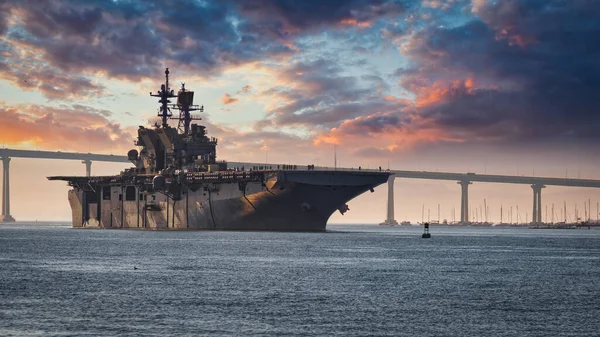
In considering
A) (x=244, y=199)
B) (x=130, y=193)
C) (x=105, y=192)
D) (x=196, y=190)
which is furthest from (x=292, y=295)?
(x=105, y=192)

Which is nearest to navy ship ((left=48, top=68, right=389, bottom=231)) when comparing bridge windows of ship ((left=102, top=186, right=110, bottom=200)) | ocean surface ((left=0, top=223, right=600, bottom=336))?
bridge windows of ship ((left=102, top=186, right=110, bottom=200))

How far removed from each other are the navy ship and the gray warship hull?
9cm

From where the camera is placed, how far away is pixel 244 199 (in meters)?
80.2

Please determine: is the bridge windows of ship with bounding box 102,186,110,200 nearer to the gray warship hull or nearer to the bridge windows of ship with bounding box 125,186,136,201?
the gray warship hull

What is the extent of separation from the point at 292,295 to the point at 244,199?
45940 millimetres

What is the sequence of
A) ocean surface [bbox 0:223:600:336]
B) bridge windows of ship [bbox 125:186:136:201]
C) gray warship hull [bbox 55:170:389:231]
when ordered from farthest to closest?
bridge windows of ship [bbox 125:186:136:201], gray warship hull [bbox 55:170:389:231], ocean surface [bbox 0:223:600:336]

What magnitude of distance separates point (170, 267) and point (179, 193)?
1643 inches

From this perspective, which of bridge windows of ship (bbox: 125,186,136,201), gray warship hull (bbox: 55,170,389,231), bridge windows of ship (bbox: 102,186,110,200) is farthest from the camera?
bridge windows of ship (bbox: 102,186,110,200)

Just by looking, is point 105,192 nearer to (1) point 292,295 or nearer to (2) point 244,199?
(2) point 244,199

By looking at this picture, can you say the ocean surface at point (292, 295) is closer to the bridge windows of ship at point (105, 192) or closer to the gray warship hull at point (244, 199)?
the gray warship hull at point (244, 199)

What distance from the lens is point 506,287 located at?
1539 inches

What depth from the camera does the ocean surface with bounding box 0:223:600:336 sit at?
2692cm

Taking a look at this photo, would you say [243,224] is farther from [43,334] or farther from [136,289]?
[43,334]

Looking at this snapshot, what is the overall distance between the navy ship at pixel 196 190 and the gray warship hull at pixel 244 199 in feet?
0.29
